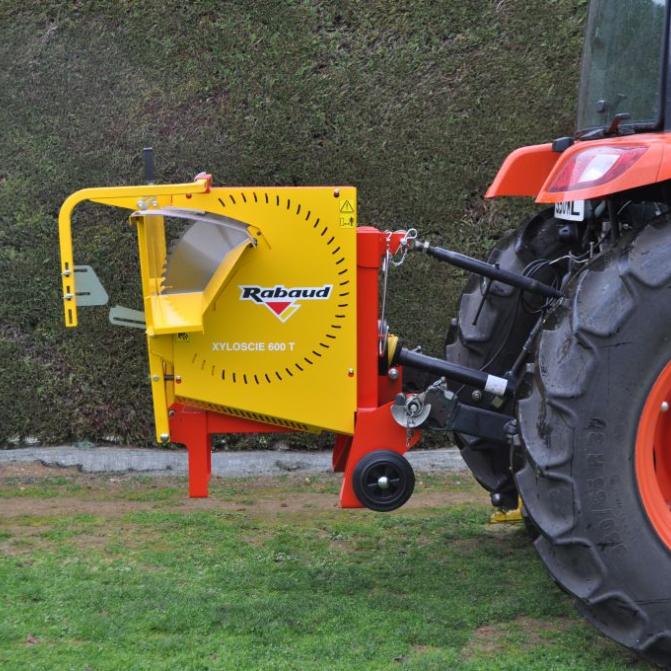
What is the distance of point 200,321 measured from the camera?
10.6 ft

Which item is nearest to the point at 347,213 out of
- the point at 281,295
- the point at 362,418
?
the point at 281,295

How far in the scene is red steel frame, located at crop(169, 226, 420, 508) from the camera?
3428 mm

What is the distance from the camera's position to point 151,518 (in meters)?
4.52

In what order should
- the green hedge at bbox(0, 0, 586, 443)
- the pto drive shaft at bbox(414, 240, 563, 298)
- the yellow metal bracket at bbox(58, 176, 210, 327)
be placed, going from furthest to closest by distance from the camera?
the green hedge at bbox(0, 0, 586, 443) → the pto drive shaft at bbox(414, 240, 563, 298) → the yellow metal bracket at bbox(58, 176, 210, 327)

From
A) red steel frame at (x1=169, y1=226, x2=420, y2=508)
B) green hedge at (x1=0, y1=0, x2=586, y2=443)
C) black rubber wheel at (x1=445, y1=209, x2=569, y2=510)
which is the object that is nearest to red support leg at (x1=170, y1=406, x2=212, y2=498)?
red steel frame at (x1=169, y1=226, x2=420, y2=508)

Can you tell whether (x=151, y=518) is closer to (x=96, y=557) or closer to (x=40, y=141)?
(x=96, y=557)

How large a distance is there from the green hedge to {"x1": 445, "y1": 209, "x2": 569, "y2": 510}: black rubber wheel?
5.14ft

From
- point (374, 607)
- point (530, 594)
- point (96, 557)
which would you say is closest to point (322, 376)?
point (374, 607)

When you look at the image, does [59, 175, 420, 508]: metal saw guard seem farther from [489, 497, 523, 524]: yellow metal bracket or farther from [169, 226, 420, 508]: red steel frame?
[489, 497, 523, 524]: yellow metal bracket

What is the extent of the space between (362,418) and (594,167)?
1182 millimetres

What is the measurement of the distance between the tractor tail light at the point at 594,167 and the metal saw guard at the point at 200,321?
0.72m

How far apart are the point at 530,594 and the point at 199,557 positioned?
4.30 feet

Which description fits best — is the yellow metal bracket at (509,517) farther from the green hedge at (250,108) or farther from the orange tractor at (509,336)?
the green hedge at (250,108)

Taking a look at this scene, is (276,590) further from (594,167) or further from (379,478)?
(594,167)
